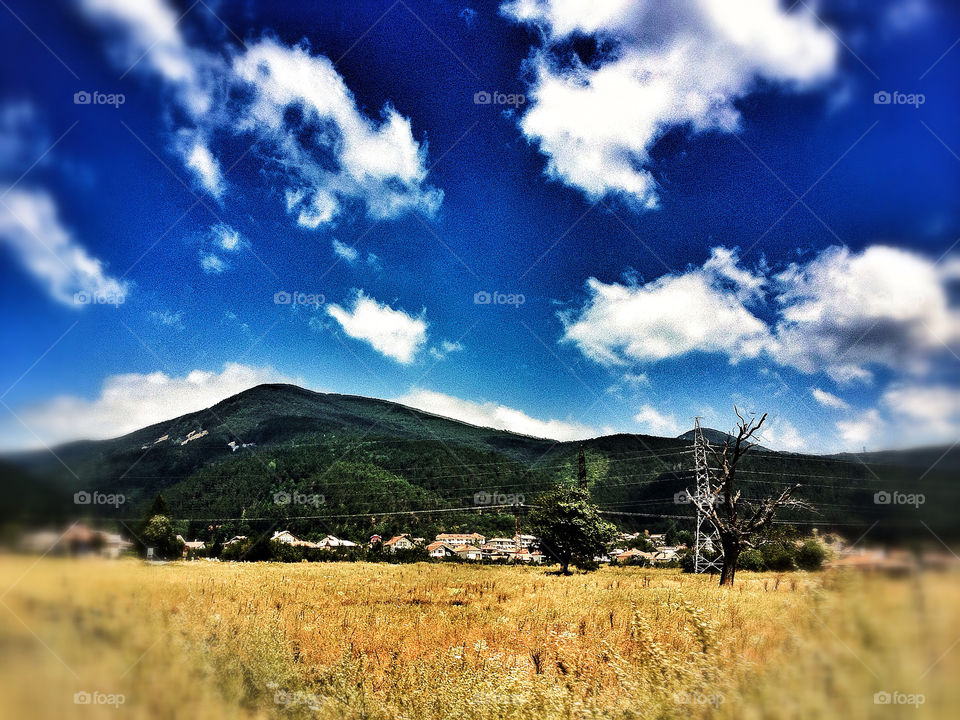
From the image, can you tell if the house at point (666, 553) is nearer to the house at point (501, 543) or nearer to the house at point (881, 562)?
the house at point (501, 543)

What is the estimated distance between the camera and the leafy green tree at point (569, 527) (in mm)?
36875

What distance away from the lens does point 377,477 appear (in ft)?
297

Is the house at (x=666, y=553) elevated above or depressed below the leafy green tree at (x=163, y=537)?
below

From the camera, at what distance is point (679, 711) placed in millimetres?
5262

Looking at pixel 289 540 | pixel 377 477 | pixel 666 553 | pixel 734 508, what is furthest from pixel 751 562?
pixel 377 477

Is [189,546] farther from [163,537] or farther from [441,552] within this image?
[441,552]

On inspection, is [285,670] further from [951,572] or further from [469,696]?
[951,572]

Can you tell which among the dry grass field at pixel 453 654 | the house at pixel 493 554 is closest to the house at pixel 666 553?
the house at pixel 493 554

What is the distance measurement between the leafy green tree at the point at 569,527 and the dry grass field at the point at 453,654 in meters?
26.8

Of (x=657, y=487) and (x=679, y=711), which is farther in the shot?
(x=657, y=487)

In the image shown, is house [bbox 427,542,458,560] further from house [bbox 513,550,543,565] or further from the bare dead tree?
the bare dead tree

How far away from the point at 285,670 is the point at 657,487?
276ft

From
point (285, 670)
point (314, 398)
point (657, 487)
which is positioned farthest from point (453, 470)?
point (285, 670)

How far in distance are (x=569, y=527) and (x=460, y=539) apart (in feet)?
211
